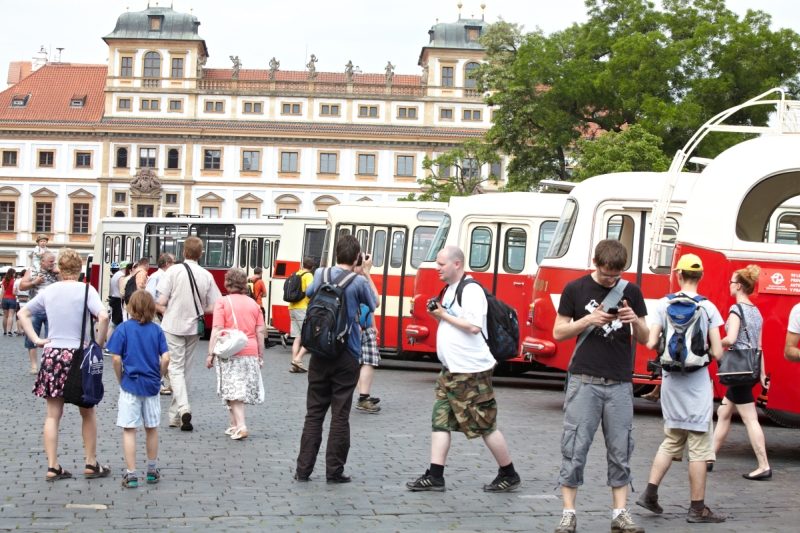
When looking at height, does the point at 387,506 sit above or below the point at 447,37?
below

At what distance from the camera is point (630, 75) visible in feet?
121

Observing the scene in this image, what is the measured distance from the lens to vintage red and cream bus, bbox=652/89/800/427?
1022 cm

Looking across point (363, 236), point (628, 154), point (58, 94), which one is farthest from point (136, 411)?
point (58, 94)

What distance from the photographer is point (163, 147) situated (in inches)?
3477

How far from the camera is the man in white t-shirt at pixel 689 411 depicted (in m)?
7.37

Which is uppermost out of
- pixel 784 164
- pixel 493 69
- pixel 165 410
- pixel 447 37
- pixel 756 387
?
pixel 447 37

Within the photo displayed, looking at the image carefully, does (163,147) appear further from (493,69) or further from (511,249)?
(511,249)

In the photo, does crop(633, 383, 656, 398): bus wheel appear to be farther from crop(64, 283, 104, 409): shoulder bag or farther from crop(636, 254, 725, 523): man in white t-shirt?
crop(64, 283, 104, 409): shoulder bag

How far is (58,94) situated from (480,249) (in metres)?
82.5

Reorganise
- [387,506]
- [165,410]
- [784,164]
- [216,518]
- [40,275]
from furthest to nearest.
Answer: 1. [40,275]
2. [165,410]
3. [784,164]
4. [387,506]
5. [216,518]

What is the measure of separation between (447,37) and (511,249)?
77.0m

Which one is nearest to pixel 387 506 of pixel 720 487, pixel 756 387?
pixel 720 487

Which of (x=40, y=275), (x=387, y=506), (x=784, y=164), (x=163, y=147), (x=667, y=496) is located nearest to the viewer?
(x=387, y=506)

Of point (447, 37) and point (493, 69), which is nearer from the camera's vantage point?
point (493, 69)
